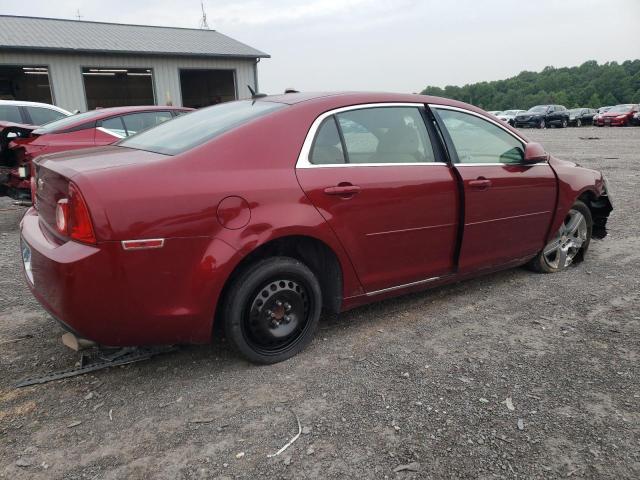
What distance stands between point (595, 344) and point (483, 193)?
48.0 inches

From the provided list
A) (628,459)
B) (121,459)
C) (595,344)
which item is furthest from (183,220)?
(595,344)

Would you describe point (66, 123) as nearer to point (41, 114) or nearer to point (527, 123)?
point (41, 114)

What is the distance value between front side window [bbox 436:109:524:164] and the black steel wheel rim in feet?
5.11

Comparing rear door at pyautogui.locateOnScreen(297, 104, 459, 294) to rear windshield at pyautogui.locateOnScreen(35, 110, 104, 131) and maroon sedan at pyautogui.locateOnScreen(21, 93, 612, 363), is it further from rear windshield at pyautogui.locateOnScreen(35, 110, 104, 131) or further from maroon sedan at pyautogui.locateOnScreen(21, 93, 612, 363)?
rear windshield at pyautogui.locateOnScreen(35, 110, 104, 131)

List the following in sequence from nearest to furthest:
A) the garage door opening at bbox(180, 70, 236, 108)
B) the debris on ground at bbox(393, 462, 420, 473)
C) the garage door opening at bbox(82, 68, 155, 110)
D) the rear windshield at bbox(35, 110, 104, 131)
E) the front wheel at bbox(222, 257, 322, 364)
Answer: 1. the debris on ground at bbox(393, 462, 420, 473)
2. the front wheel at bbox(222, 257, 322, 364)
3. the rear windshield at bbox(35, 110, 104, 131)
4. the garage door opening at bbox(180, 70, 236, 108)
5. the garage door opening at bbox(82, 68, 155, 110)

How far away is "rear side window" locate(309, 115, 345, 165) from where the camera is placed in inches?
113

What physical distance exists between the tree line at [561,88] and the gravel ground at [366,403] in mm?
64843

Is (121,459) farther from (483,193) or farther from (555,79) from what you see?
(555,79)

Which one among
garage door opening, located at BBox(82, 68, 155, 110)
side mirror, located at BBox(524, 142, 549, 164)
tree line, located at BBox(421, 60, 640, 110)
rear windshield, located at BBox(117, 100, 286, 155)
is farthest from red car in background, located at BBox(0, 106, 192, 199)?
tree line, located at BBox(421, 60, 640, 110)

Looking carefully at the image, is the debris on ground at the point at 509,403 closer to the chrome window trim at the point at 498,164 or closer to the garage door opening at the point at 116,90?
the chrome window trim at the point at 498,164

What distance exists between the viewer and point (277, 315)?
2.81 m

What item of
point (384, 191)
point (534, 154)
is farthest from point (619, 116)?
point (384, 191)

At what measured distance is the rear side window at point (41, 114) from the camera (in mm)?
8461

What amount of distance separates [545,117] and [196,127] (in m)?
35.3
